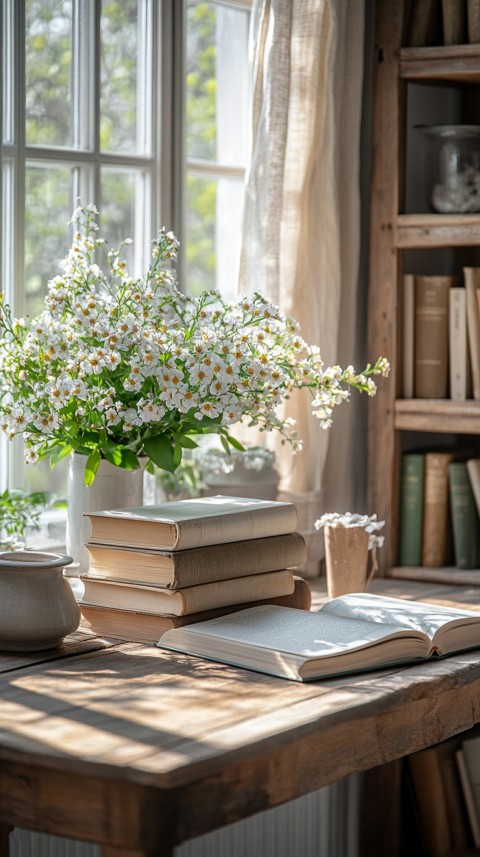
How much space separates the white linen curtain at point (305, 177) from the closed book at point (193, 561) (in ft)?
2.78

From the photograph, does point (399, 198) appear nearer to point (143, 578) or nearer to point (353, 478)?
point (353, 478)

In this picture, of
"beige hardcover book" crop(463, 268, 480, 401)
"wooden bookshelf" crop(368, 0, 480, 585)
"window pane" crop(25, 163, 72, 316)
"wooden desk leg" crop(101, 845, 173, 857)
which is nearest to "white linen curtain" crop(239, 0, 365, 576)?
"wooden bookshelf" crop(368, 0, 480, 585)

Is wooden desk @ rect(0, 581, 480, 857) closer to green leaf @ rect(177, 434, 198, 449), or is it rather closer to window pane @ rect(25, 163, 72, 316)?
green leaf @ rect(177, 434, 198, 449)

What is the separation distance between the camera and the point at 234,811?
1278 millimetres

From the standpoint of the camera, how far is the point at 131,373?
1.90 m

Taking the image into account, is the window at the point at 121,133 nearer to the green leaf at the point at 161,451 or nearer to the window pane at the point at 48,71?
the window pane at the point at 48,71

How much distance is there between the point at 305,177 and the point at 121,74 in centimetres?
45

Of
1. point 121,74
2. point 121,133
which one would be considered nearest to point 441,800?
point 121,133

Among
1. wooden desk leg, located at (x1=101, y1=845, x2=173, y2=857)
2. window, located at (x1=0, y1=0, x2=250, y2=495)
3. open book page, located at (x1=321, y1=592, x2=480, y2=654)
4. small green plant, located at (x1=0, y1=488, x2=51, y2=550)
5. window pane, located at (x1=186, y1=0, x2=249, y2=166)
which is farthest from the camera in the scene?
window pane, located at (x1=186, y1=0, x2=249, y2=166)

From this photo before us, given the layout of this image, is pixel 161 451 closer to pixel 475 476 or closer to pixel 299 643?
pixel 299 643

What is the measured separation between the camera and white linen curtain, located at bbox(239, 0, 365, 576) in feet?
8.71

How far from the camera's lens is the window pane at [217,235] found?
2961mm

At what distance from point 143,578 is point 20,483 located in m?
0.80

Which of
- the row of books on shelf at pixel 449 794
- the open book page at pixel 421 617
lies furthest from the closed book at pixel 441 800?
the open book page at pixel 421 617
